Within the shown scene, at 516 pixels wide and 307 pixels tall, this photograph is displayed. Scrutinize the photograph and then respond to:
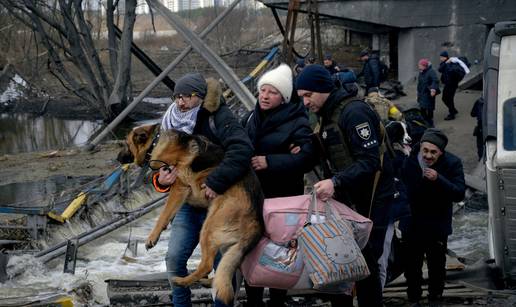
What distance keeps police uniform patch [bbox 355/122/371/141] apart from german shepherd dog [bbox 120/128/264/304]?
74 cm

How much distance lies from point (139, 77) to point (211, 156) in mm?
30686

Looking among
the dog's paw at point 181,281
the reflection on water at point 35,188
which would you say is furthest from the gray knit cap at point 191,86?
the reflection on water at point 35,188

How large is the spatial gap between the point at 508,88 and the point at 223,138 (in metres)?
2.73

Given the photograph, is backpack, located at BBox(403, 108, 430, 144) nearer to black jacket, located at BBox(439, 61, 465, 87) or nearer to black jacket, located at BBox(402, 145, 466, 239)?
black jacket, located at BBox(402, 145, 466, 239)

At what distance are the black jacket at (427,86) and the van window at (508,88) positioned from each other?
10.6 metres

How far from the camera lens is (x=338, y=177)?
447cm

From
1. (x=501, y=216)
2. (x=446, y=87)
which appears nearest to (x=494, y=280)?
(x=501, y=216)

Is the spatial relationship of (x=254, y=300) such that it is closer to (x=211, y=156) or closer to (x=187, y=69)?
(x=211, y=156)

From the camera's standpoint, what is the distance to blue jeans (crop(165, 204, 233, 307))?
15.9 ft

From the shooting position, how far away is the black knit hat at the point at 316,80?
4.60 metres

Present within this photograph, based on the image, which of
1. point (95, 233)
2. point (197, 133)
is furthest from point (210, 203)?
point (95, 233)

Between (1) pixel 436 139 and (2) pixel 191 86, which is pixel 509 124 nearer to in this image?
(1) pixel 436 139

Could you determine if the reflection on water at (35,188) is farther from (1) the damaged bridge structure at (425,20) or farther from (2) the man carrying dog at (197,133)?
(1) the damaged bridge structure at (425,20)

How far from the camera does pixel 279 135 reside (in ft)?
16.3
